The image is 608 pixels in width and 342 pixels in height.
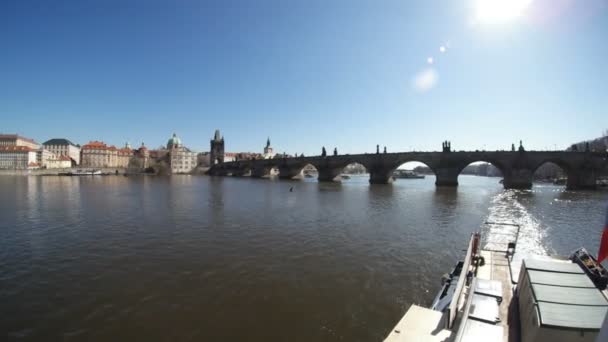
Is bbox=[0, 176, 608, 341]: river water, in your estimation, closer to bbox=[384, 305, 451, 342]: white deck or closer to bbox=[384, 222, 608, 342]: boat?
bbox=[384, 305, 451, 342]: white deck

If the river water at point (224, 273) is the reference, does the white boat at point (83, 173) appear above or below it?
above

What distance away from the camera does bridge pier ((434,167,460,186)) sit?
191 feet

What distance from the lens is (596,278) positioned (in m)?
6.19

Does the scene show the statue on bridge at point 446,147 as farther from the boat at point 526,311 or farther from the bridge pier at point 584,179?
the boat at point 526,311

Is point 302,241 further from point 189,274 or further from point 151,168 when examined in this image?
point 151,168

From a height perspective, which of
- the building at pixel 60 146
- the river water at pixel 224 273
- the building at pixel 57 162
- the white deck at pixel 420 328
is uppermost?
the building at pixel 60 146

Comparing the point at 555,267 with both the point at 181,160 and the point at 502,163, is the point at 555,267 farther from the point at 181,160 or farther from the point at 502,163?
the point at 181,160

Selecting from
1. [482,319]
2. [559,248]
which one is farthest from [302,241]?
[559,248]

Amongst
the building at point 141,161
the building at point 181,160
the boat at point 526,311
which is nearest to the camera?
the boat at point 526,311

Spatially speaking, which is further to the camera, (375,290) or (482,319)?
(375,290)

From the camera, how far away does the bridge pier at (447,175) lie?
58156 millimetres

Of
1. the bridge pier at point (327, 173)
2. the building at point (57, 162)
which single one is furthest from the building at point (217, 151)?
the bridge pier at point (327, 173)

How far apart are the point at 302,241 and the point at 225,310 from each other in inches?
290

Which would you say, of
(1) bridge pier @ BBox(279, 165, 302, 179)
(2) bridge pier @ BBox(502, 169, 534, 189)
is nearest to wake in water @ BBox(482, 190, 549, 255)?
(2) bridge pier @ BBox(502, 169, 534, 189)
